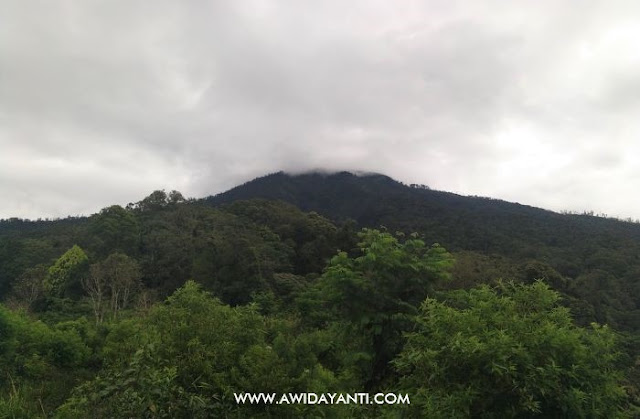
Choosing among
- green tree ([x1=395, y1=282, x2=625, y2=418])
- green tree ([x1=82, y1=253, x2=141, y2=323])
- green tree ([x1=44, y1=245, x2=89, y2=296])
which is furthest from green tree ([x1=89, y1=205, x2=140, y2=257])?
green tree ([x1=395, y1=282, x2=625, y2=418])

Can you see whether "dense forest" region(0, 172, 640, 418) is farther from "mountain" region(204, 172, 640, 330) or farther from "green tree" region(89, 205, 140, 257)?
"green tree" region(89, 205, 140, 257)

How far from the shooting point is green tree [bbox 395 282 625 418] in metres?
4.10

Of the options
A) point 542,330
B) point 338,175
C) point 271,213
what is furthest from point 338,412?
point 338,175

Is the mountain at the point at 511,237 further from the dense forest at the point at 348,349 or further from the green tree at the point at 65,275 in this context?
the green tree at the point at 65,275

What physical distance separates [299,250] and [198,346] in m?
31.3

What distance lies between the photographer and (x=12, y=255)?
42969mm

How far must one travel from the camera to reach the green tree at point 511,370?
161 inches

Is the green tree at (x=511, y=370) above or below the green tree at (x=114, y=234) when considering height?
below

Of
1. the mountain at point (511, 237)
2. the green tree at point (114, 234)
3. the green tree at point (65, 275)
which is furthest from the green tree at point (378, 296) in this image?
the green tree at point (114, 234)

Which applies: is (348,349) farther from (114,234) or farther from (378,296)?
(114,234)

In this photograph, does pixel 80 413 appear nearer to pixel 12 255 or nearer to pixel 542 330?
pixel 542 330

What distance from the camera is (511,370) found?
162 inches

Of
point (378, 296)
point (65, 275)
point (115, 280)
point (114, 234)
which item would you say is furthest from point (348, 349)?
point (114, 234)

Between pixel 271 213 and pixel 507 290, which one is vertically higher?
pixel 271 213
